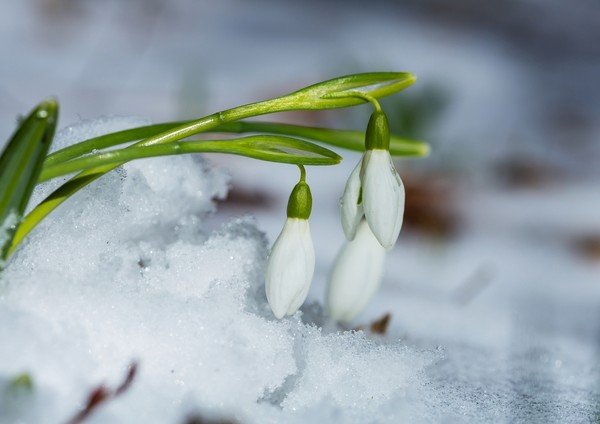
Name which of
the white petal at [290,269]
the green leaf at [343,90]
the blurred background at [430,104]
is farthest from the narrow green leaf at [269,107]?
the blurred background at [430,104]

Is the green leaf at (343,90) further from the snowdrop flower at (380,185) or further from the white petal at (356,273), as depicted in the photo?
the white petal at (356,273)

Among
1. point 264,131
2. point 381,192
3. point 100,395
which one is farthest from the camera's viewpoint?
point 264,131

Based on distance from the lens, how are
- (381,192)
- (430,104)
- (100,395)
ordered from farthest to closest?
(430,104), (381,192), (100,395)

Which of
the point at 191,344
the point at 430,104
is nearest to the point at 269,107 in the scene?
the point at 191,344

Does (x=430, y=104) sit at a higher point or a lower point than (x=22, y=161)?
higher

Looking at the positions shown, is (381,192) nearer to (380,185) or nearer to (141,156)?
(380,185)

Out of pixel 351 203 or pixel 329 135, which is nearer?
pixel 351 203
